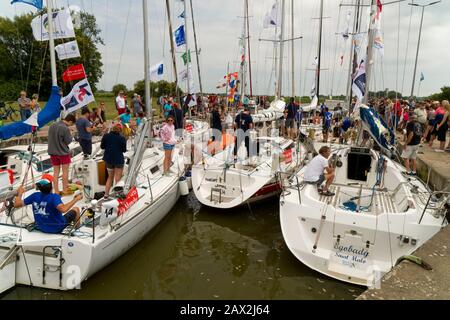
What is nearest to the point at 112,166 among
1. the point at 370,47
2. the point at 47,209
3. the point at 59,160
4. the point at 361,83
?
the point at 59,160

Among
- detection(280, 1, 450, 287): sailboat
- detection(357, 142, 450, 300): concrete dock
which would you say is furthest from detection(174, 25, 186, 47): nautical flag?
detection(357, 142, 450, 300): concrete dock

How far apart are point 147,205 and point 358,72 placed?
606cm

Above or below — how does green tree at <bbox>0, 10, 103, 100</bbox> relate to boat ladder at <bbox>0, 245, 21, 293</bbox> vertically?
above

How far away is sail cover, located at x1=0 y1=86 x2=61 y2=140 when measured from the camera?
19.0 feet

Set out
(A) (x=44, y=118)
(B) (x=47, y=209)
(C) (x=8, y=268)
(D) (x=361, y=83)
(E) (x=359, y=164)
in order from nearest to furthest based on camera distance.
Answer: (C) (x=8, y=268)
(B) (x=47, y=209)
(A) (x=44, y=118)
(E) (x=359, y=164)
(D) (x=361, y=83)

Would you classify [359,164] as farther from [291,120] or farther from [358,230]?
[291,120]

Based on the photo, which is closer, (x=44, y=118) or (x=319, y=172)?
(x=44, y=118)

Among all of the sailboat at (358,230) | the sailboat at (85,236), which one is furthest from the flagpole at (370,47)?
the sailboat at (85,236)

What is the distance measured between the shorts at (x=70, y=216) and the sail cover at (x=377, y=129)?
19.8 feet

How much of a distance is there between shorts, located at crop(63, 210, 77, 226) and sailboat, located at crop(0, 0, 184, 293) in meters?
0.10

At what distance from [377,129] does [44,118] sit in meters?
6.59

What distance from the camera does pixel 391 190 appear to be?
698 cm

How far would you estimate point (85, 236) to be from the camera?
467 cm

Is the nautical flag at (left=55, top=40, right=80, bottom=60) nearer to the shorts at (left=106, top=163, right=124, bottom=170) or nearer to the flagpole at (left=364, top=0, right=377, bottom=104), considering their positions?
the shorts at (left=106, top=163, right=124, bottom=170)
